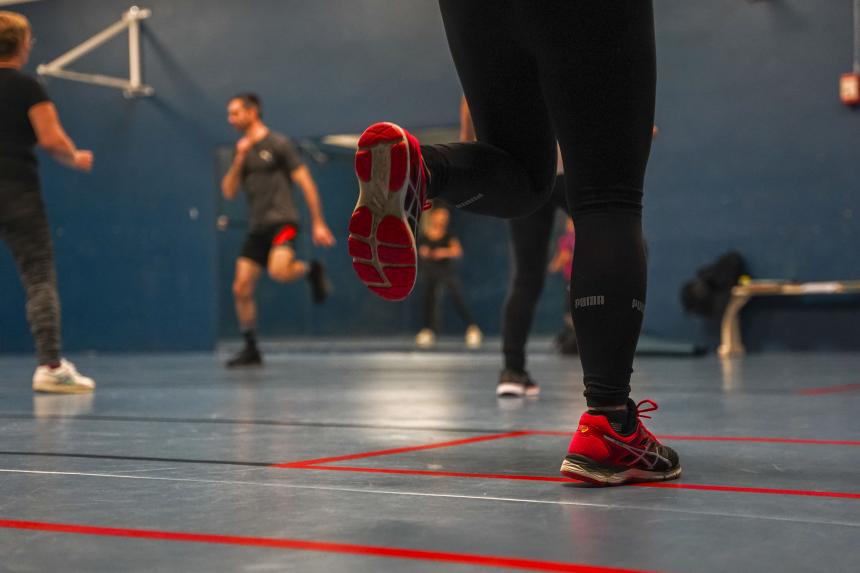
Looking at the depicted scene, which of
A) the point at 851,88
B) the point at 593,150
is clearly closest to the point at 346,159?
the point at 851,88

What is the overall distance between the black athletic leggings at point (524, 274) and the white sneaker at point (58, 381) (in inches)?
78.6

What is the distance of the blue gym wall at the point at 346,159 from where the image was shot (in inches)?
376

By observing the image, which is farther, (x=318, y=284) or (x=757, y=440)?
(x=318, y=284)

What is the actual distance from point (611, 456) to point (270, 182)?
21.3 ft

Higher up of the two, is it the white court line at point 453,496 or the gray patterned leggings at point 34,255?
the gray patterned leggings at point 34,255

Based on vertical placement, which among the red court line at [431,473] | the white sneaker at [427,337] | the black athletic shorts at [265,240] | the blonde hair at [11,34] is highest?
the blonde hair at [11,34]

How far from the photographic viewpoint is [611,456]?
6.73ft

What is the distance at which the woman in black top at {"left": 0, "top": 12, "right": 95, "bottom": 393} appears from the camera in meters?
5.16

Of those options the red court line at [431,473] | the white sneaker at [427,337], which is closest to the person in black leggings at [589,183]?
the red court line at [431,473]

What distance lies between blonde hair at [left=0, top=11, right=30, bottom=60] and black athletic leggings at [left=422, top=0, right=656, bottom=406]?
12.2 feet

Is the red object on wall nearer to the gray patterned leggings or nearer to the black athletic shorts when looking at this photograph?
the black athletic shorts

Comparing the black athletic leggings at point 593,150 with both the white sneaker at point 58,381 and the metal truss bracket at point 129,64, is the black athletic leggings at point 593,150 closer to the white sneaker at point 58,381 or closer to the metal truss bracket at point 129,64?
the white sneaker at point 58,381

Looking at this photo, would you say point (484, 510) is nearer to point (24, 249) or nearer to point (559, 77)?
point (559, 77)

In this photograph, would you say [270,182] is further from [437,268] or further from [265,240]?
[437,268]
